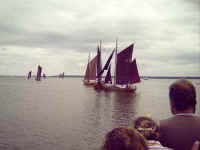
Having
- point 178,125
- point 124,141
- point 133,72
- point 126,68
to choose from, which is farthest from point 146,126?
point 133,72

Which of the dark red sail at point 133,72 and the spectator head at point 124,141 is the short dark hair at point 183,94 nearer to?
the spectator head at point 124,141

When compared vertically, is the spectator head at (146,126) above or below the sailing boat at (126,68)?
below

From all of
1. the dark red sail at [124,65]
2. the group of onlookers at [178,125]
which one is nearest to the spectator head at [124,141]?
the group of onlookers at [178,125]

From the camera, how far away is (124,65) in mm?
54188

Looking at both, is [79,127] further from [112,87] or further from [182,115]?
[112,87]

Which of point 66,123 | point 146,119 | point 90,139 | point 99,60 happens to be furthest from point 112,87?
point 146,119

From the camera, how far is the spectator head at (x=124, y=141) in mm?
1781

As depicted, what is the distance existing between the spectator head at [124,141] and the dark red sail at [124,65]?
52.5 meters

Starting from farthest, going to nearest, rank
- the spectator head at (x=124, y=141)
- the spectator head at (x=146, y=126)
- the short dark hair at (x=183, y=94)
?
1. the spectator head at (x=146, y=126)
2. the short dark hair at (x=183, y=94)
3. the spectator head at (x=124, y=141)

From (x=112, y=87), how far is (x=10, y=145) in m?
46.9

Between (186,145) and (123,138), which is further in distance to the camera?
(186,145)

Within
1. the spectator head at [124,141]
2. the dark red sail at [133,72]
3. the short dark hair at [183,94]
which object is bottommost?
the spectator head at [124,141]

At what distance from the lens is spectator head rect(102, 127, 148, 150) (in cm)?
178

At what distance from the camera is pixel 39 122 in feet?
59.6
